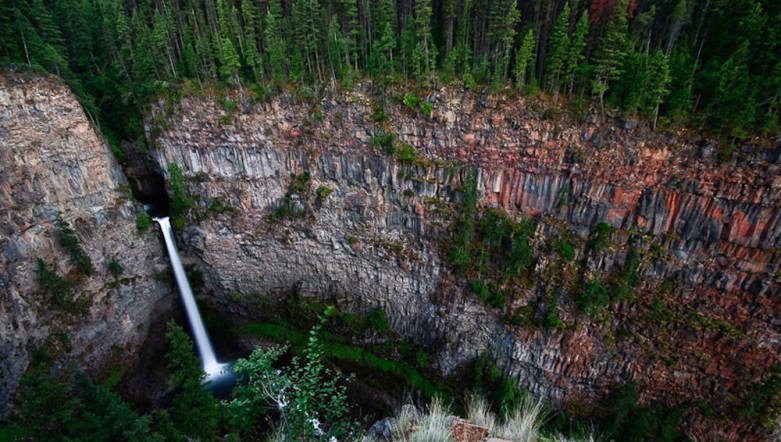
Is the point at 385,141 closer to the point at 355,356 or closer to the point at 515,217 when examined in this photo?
the point at 515,217

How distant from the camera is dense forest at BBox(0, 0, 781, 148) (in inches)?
888

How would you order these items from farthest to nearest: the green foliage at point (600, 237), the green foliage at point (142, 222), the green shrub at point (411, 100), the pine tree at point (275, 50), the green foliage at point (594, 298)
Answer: the pine tree at point (275, 50) → the green foliage at point (142, 222) → the green shrub at point (411, 100) → the green foliage at point (600, 237) → the green foliage at point (594, 298)

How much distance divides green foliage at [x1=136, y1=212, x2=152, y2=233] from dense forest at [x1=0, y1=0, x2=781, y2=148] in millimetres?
7655

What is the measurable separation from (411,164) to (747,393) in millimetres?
25809

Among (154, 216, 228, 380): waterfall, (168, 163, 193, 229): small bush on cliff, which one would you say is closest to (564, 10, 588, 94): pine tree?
(168, 163, 193, 229): small bush on cliff

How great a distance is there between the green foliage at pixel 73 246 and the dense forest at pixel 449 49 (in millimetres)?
9647

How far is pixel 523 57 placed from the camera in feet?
84.4

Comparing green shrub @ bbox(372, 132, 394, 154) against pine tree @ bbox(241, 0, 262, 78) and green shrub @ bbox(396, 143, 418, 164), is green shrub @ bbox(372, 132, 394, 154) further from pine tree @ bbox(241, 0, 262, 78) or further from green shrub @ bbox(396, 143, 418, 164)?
pine tree @ bbox(241, 0, 262, 78)

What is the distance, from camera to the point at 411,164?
94.3 feet

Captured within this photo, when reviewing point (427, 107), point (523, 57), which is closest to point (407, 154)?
point (427, 107)

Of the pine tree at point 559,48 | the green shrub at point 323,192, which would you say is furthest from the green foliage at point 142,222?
the pine tree at point 559,48

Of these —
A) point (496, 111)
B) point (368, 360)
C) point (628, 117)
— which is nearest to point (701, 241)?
point (628, 117)

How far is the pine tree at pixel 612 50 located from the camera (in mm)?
23750

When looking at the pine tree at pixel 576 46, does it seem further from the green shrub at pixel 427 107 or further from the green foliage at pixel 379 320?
the green foliage at pixel 379 320
